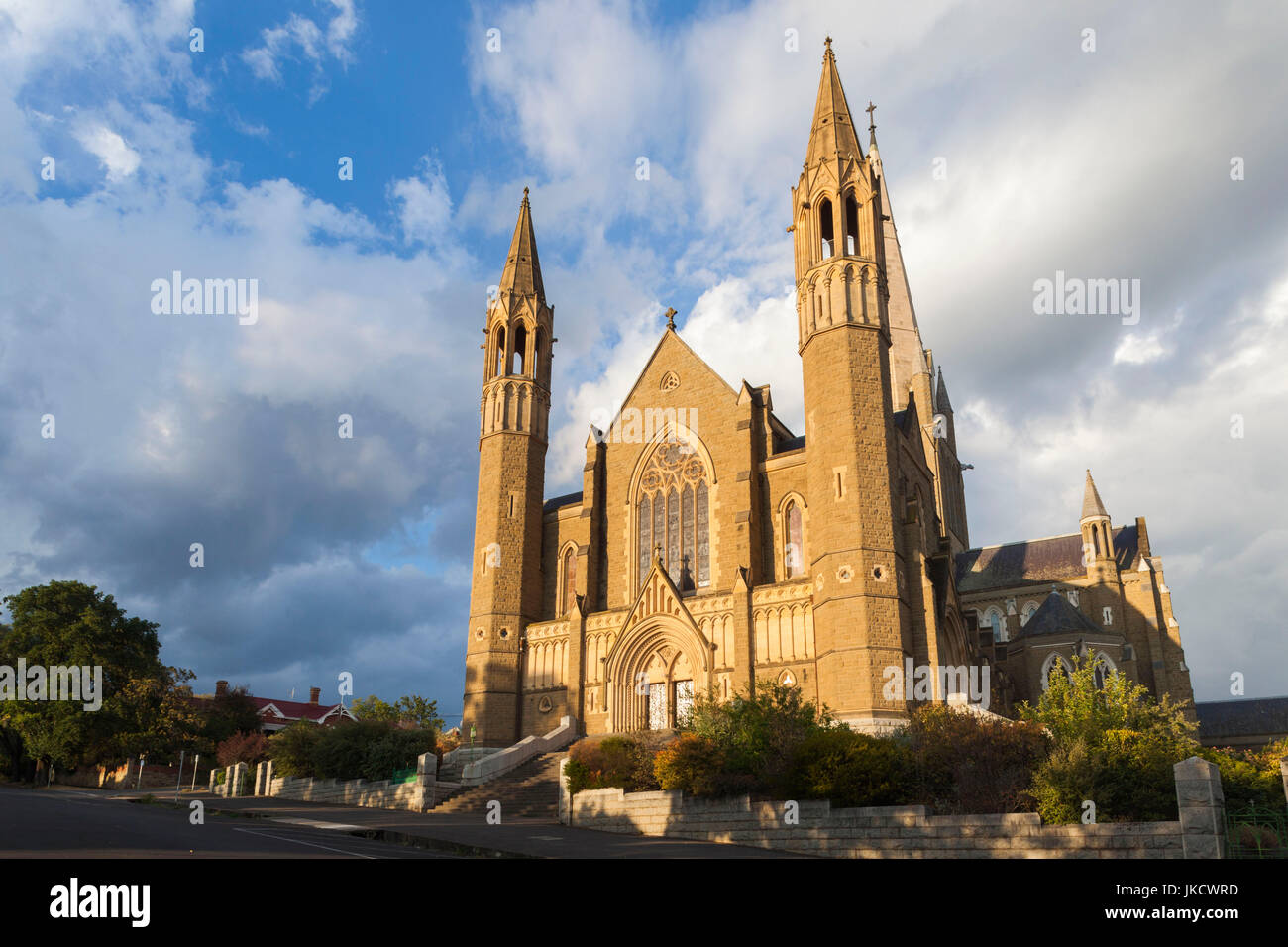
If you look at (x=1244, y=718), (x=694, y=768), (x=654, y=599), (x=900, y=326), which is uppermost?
(x=900, y=326)

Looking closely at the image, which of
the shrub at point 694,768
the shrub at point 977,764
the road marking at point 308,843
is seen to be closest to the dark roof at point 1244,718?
the shrub at point 977,764

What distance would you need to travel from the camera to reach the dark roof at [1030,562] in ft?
171

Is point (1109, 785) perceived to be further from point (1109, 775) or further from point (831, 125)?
point (831, 125)

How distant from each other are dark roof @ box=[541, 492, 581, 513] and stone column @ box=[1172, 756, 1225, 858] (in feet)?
98.6

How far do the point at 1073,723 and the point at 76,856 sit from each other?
17253mm

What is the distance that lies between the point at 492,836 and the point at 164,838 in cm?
620

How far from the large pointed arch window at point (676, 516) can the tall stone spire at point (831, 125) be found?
13.1m

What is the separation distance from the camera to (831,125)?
118 feet

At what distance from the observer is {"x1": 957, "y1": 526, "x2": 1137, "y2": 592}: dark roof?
5206cm

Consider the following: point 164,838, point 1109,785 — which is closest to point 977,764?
point 1109,785

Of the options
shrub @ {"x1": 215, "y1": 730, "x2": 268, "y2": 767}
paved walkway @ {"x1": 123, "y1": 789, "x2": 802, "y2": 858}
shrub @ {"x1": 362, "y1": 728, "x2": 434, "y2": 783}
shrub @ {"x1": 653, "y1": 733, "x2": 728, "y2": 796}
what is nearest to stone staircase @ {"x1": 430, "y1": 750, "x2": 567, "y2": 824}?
paved walkway @ {"x1": 123, "y1": 789, "x2": 802, "y2": 858}

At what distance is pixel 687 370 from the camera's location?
38656 mm

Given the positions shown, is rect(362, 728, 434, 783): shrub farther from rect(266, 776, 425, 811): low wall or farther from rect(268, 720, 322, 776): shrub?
rect(268, 720, 322, 776): shrub
